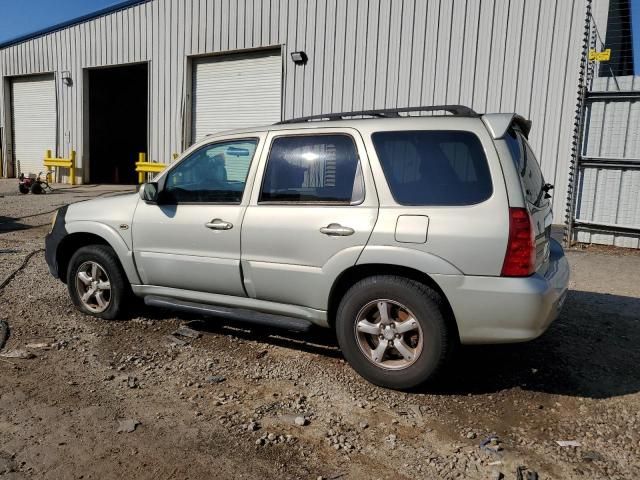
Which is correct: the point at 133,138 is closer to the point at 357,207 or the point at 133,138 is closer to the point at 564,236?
the point at 564,236

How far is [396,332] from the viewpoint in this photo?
357cm

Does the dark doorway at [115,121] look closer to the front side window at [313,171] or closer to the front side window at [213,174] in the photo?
the front side window at [213,174]

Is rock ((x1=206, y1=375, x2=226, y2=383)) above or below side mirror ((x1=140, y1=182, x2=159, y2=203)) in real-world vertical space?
below

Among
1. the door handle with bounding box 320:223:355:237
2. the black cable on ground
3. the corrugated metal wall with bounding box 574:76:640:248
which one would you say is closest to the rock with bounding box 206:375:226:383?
the door handle with bounding box 320:223:355:237

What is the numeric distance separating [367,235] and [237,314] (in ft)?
4.24

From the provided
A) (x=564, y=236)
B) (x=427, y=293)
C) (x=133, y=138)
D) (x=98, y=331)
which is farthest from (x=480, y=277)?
(x=133, y=138)

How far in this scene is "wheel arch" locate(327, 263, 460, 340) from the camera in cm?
349

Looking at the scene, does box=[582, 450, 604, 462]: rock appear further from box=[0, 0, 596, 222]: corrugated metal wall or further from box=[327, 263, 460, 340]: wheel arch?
box=[0, 0, 596, 222]: corrugated metal wall

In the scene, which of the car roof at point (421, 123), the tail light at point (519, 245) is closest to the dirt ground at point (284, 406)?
the tail light at point (519, 245)

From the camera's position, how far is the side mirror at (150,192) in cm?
451

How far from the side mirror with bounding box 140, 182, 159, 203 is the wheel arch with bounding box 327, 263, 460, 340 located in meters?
1.80

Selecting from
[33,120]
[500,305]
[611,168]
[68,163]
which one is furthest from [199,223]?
[33,120]

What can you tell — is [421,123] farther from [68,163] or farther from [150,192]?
[68,163]

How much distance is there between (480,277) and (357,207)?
0.94 meters
